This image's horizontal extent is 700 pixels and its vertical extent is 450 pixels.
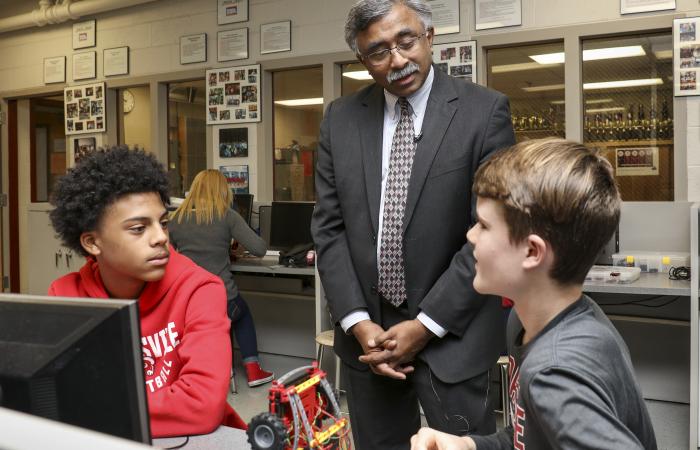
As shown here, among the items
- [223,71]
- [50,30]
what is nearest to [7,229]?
[50,30]

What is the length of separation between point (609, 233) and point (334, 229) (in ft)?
2.85

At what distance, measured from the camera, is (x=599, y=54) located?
4.00 metres

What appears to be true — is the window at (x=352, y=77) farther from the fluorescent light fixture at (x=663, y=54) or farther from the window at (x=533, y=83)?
the fluorescent light fixture at (x=663, y=54)

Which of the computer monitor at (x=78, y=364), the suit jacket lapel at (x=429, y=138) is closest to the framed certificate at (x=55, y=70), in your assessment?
the suit jacket lapel at (x=429, y=138)

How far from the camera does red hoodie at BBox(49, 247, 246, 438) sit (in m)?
1.22

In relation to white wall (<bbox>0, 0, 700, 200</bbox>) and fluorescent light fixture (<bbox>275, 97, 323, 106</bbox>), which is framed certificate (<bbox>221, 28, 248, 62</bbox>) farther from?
fluorescent light fixture (<bbox>275, 97, 323, 106</bbox>)

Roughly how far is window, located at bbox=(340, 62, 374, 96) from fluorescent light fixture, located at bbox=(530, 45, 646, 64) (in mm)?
1214

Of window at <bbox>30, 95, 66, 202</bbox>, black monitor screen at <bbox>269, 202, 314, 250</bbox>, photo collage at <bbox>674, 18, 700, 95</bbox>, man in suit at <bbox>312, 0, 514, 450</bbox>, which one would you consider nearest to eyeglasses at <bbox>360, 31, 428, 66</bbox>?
man in suit at <bbox>312, 0, 514, 450</bbox>

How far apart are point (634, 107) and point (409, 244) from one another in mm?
2884

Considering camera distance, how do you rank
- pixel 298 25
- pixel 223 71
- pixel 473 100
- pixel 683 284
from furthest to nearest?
pixel 223 71, pixel 298 25, pixel 683 284, pixel 473 100

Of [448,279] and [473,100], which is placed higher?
[473,100]

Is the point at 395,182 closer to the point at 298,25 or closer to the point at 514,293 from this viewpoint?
the point at 514,293

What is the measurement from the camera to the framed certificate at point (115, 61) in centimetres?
579

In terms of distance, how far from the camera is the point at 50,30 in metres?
6.27
